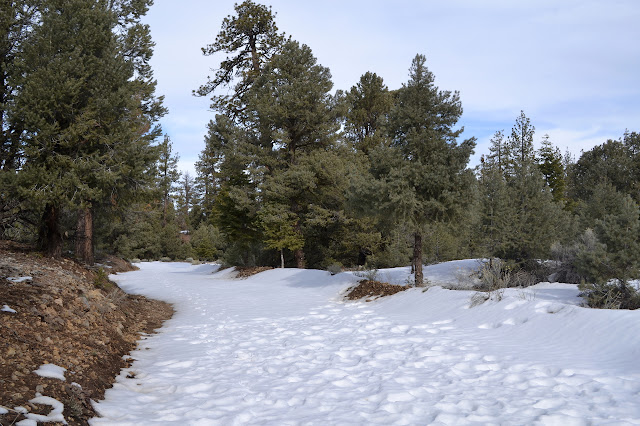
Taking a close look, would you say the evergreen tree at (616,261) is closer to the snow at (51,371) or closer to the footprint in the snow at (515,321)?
the footprint in the snow at (515,321)

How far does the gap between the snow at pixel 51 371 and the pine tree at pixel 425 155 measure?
335 inches

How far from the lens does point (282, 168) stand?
21500mm

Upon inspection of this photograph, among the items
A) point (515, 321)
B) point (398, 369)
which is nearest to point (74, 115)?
point (398, 369)

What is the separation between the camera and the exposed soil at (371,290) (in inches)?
437

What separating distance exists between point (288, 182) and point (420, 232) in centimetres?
944

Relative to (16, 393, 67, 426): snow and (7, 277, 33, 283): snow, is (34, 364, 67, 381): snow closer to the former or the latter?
(16, 393, 67, 426): snow

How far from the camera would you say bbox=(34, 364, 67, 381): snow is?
13.3ft

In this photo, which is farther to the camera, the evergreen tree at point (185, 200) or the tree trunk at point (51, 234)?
the evergreen tree at point (185, 200)

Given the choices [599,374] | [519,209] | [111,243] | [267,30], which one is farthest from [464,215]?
[111,243]

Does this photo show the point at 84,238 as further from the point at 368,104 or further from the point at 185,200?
the point at 185,200

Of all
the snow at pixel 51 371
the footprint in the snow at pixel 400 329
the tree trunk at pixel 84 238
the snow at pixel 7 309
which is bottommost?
the footprint in the snow at pixel 400 329

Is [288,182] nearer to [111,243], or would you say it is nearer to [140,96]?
[140,96]

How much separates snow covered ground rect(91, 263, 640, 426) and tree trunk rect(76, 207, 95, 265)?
8264mm

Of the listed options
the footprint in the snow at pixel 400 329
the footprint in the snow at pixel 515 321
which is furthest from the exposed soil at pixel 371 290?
the footprint in the snow at pixel 515 321
